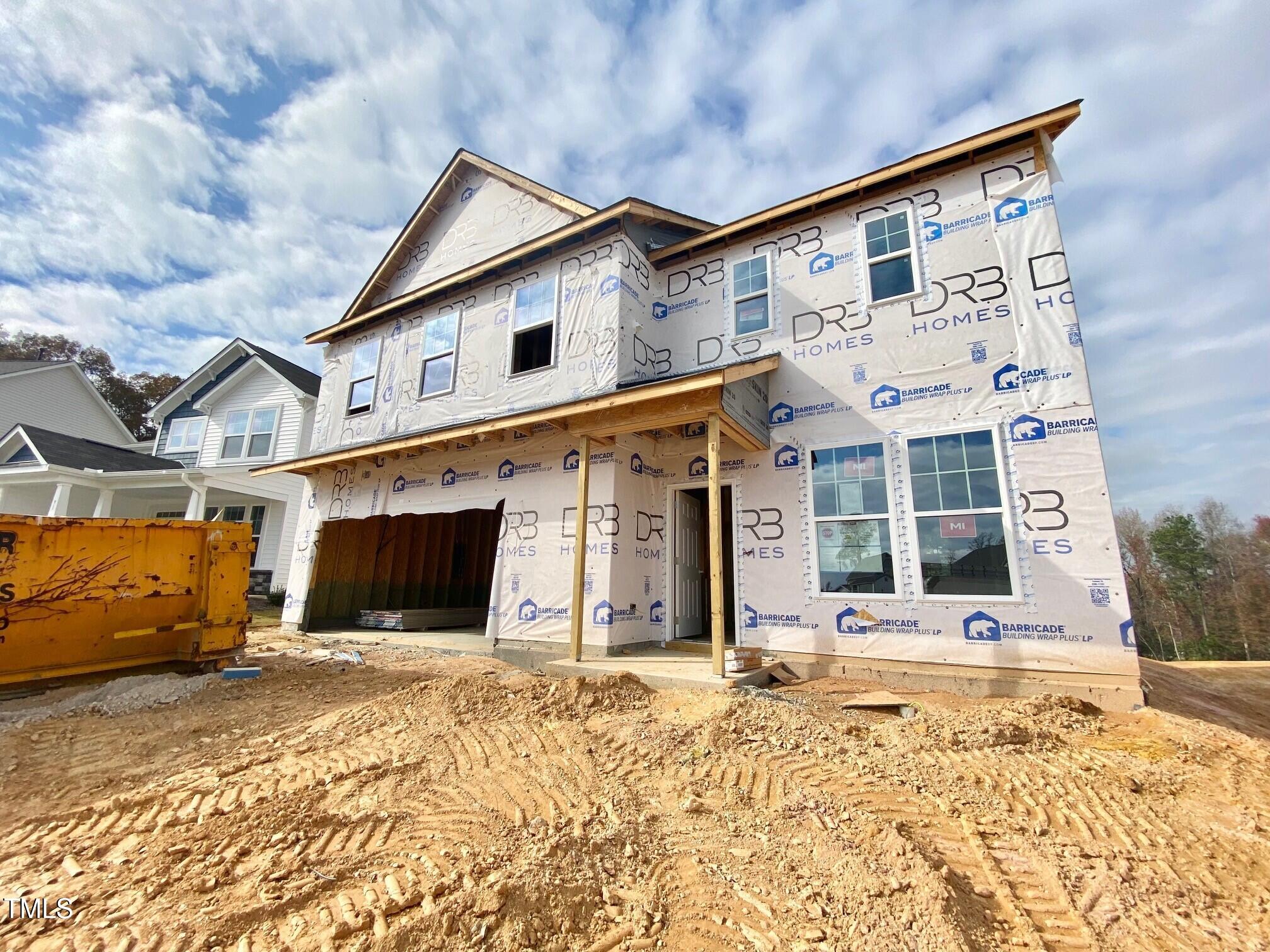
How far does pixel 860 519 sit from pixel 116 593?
28.6ft

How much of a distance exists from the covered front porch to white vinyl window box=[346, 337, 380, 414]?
1.62 m

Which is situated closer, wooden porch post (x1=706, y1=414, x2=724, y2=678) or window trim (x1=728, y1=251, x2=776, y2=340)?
wooden porch post (x1=706, y1=414, x2=724, y2=678)

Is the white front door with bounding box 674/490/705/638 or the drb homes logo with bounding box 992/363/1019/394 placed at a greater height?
the drb homes logo with bounding box 992/363/1019/394

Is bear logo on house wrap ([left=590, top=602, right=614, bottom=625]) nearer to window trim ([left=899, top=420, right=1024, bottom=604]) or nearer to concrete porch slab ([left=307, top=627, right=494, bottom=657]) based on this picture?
concrete porch slab ([left=307, top=627, right=494, bottom=657])

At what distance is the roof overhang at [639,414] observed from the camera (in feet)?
20.7

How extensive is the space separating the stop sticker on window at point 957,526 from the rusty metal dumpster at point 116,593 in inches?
343

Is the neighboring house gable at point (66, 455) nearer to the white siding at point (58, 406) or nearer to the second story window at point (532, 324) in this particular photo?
the white siding at point (58, 406)

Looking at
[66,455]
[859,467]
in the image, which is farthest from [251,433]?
[859,467]

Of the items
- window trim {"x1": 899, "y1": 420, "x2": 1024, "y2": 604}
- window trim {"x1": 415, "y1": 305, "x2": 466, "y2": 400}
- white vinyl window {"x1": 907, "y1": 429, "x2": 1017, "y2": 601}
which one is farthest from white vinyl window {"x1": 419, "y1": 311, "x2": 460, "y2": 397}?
white vinyl window {"x1": 907, "y1": 429, "x2": 1017, "y2": 601}

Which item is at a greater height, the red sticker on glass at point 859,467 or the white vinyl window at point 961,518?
the red sticker on glass at point 859,467

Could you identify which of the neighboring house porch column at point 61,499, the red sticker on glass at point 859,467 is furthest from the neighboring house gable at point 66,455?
Result: the red sticker on glass at point 859,467

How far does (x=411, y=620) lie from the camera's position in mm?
11516

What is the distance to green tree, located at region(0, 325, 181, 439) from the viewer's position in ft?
103

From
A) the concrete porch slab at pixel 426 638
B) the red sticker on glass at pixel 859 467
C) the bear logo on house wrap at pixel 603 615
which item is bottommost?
the concrete porch slab at pixel 426 638
